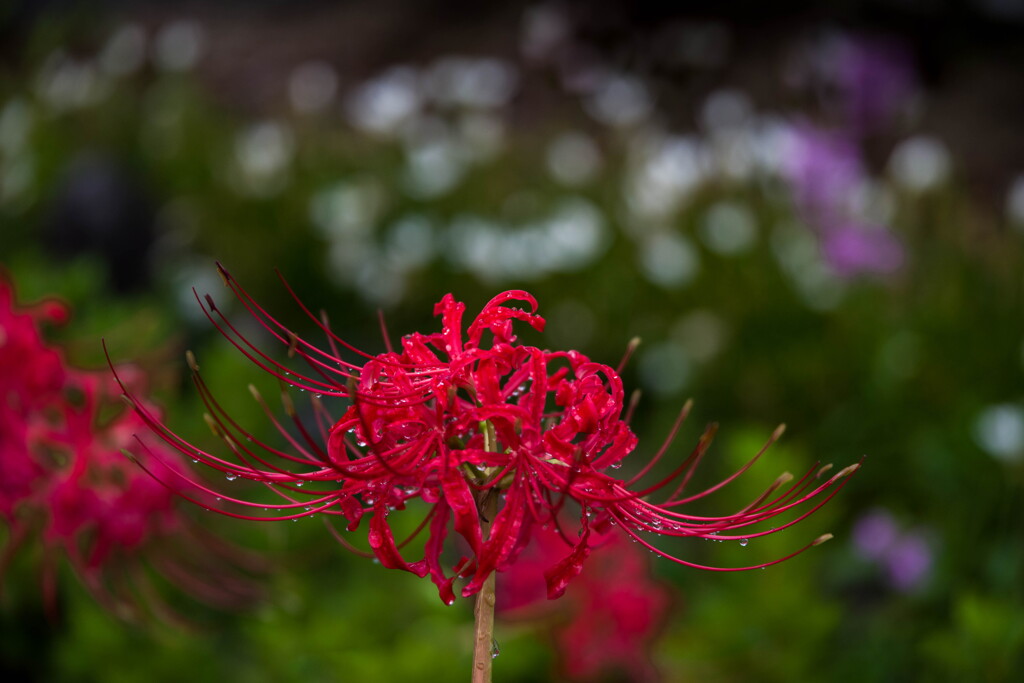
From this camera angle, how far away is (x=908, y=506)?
2.98 meters

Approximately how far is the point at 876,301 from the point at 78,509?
288cm

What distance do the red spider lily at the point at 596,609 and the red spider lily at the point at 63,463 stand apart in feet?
2.34

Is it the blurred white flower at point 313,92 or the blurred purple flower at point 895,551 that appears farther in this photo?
the blurred white flower at point 313,92

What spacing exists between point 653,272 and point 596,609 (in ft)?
6.05

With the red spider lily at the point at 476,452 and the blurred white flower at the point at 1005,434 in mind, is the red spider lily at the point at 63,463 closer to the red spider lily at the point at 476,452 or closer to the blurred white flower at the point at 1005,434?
the red spider lily at the point at 476,452

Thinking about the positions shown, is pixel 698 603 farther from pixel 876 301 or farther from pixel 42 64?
pixel 42 64

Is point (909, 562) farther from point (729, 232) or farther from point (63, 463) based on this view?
point (63, 463)

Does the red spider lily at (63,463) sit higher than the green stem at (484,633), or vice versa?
the green stem at (484,633)

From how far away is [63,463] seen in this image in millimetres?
1445

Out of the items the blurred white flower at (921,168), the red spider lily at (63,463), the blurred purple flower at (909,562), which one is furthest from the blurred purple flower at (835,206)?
the red spider lily at (63,463)

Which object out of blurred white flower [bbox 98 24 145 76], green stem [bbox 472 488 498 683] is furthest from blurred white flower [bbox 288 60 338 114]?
green stem [bbox 472 488 498 683]

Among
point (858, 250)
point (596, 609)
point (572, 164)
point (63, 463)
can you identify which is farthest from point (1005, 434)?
point (572, 164)

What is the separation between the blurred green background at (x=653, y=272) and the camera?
1.94 m

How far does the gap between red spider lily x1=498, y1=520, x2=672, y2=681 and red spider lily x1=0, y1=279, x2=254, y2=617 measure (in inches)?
28.1
